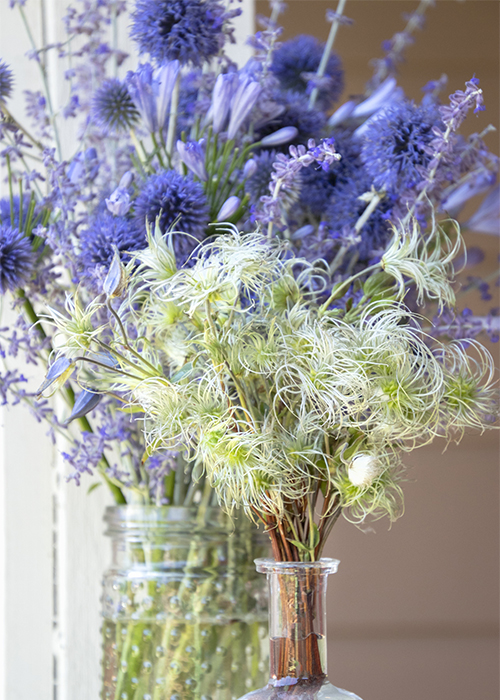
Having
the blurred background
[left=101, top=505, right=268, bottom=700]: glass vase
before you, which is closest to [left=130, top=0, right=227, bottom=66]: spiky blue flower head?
the blurred background

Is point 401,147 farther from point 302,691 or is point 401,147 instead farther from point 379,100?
point 302,691

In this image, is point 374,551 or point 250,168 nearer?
point 250,168

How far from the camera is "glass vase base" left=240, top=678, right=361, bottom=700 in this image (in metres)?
0.39

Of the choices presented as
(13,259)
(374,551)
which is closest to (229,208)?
(13,259)

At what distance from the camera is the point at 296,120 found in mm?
559

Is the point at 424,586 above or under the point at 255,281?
under

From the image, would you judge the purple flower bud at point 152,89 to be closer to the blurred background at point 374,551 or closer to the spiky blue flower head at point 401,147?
the spiky blue flower head at point 401,147

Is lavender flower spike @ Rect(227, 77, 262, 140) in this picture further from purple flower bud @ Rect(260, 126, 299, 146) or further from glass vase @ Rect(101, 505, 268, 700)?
glass vase @ Rect(101, 505, 268, 700)

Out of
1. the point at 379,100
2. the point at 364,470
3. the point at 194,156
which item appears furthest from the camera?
the point at 379,100

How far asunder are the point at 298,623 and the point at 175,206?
274mm

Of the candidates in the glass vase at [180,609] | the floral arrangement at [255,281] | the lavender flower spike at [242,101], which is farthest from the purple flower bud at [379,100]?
the glass vase at [180,609]

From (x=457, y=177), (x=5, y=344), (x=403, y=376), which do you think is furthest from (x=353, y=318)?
(x=5, y=344)

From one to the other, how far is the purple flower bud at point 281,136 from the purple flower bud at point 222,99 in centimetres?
4

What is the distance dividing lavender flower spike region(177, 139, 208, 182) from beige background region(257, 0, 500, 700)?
41 cm
